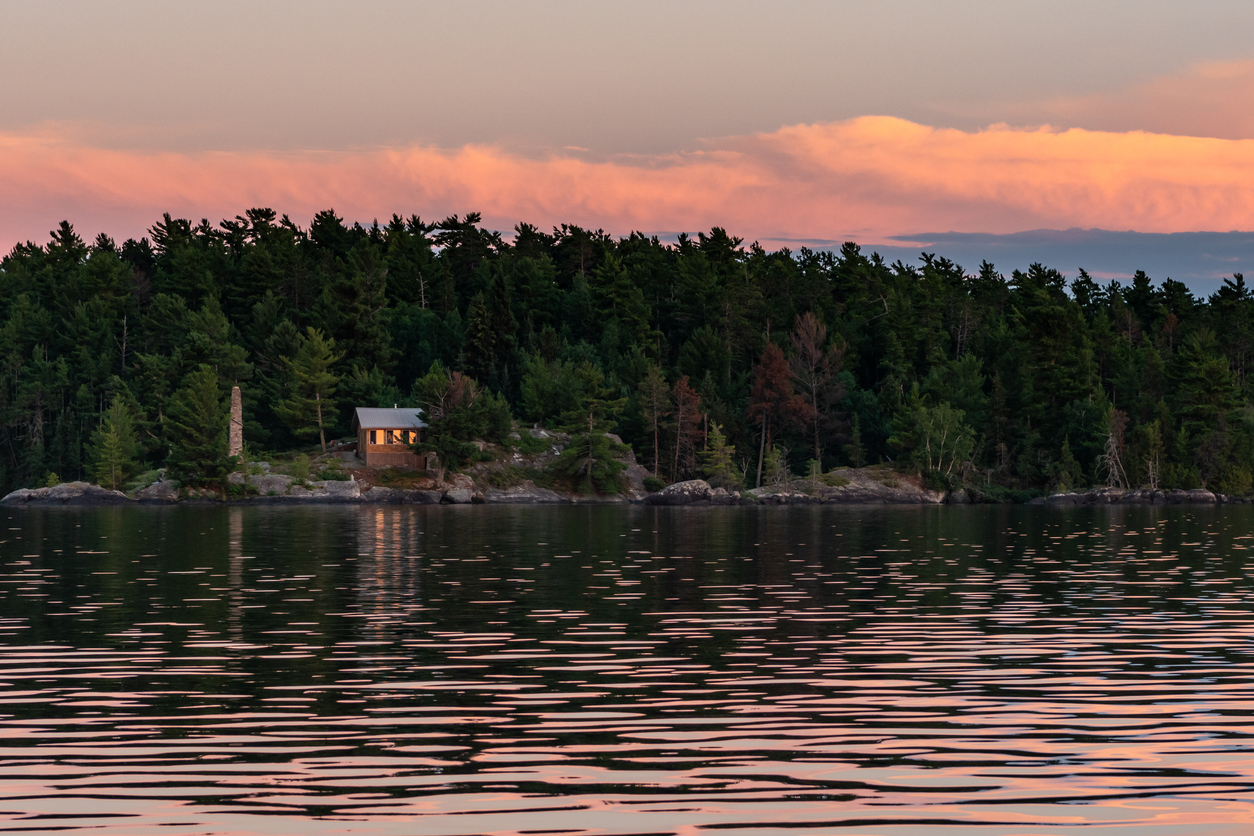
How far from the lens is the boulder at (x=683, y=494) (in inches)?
5054

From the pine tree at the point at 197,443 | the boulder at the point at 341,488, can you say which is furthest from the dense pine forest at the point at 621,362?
the boulder at the point at 341,488

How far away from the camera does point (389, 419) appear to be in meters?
134

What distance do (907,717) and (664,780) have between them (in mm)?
4954

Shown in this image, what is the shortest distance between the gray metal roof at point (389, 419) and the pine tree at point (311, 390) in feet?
13.5

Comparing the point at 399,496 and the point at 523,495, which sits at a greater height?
the point at 399,496

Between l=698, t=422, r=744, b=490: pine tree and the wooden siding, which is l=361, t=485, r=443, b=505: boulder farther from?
l=698, t=422, r=744, b=490: pine tree

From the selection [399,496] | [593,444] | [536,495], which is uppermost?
[593,444]

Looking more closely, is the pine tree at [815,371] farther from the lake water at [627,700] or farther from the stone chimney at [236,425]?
the lake water at [627,700]

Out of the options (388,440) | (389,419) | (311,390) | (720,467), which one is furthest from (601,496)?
(311,390)

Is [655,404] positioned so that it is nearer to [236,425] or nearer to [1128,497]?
[236,425]

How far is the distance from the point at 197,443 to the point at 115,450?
11.7 m

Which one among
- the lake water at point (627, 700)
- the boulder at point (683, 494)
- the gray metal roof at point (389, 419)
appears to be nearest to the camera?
the lake water at point (627, 700)

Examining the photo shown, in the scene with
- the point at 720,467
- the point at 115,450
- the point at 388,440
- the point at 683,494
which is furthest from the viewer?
the point at 388,440

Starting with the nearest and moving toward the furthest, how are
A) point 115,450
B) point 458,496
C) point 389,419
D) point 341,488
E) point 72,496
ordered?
1. point 341,488
2. point 72,496
3. point 458,496
4. point 115,450
5. point 389,419
